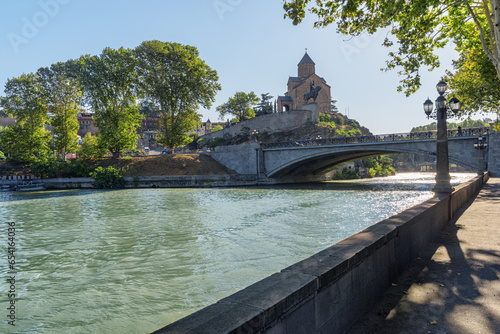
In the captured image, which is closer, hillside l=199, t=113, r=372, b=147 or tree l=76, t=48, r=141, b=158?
tree l=76, t=48, r=141, b=158

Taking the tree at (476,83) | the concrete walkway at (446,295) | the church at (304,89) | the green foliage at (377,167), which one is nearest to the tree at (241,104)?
the church at (304,89)

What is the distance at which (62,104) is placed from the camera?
37.4 metres

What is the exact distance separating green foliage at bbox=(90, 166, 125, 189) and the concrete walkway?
33.1 m

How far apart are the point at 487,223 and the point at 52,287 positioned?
29.1 feet

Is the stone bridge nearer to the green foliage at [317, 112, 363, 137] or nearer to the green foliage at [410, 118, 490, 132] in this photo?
the green foliage at [317, 112, 363, 137]

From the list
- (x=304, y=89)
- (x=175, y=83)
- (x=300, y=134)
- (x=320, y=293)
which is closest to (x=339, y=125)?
(x=304, y=89)

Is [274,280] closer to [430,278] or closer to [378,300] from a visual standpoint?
[378,300]

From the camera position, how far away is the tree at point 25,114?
3641 centimetres

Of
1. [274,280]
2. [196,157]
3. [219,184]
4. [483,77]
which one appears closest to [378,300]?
[274,280]

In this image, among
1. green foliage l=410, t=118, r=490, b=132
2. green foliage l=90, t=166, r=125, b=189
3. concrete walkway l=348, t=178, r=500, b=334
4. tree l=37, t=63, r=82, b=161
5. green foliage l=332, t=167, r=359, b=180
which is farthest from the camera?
green foliage l=410, t=118, r=490, b=132

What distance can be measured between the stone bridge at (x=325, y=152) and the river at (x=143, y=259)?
1434 cm

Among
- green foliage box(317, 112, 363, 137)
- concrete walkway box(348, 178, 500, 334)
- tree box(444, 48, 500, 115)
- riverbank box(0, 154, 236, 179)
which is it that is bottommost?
concrete walkway box(348, 178, 500, 334)

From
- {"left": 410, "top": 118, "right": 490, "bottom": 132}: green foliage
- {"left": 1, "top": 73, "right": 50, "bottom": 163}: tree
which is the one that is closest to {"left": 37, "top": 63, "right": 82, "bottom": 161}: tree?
{"left": 1, "top": 73, "right": 50, "bottom": 163}: tree

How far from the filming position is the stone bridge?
25031 millimetres
